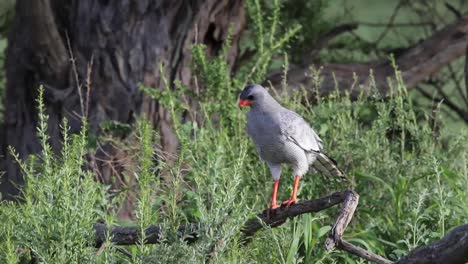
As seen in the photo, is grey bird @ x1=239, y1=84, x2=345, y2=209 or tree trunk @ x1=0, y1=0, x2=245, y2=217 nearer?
grey bird @ x1=239, y1=84, x2=345, y2=209

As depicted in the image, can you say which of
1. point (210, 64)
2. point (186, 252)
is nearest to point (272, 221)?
point (186, 252)

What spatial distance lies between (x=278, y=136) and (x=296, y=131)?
9 centimetres

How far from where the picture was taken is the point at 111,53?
23.1 ft

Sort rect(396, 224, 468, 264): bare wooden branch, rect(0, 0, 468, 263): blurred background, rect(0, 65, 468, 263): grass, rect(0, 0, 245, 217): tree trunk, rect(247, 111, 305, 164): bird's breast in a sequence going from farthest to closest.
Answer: rect(0, 0, 245, 217): tree trunk, rect(247, 111, 305, 164): bird's breast, rect(0, 0, 468, 263): blurred background, rect(0, 65, 468, 263): grass, rect(396, 224, 468, 264): bare wooden branch

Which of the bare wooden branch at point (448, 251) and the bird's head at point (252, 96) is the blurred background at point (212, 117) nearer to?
the bird's head at point (252, 96)

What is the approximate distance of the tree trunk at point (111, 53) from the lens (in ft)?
23.1

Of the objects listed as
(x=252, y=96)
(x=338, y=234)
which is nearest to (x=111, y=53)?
(x=252, y=96)

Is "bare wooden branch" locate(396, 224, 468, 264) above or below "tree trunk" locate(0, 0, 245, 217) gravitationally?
above

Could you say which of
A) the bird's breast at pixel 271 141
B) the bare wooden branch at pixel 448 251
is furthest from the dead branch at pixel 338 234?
the bird's breast at pixel 271 141

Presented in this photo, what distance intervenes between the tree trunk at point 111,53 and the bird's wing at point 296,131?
1924 millimetres

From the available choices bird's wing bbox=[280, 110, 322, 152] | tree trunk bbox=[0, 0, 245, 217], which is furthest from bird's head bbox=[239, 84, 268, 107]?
tree trunk bbox=[0, 0, 245, 217]

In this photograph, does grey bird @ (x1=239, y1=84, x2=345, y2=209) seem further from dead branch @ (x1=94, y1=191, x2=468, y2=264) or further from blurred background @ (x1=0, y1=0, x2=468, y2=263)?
dead branch @ (x1=94, y1=191, x2=468, y2=264)

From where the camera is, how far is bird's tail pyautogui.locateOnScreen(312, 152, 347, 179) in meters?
5.18

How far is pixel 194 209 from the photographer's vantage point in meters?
5.34
